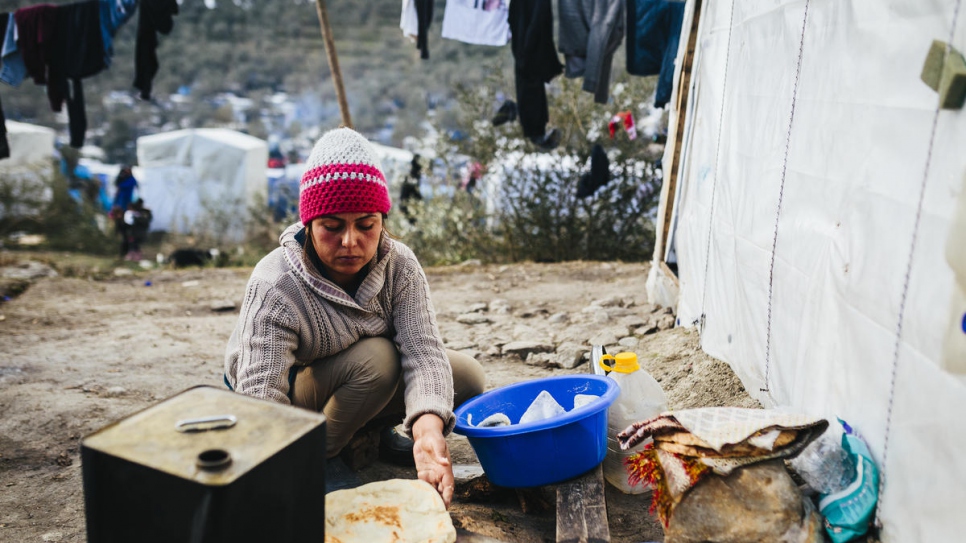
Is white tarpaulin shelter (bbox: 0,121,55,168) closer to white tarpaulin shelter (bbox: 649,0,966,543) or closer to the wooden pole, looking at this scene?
the wooden pole

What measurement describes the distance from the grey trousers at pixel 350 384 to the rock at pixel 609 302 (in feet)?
9.22

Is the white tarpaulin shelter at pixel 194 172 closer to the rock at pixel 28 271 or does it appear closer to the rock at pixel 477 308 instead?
the rock at pixel 28 271

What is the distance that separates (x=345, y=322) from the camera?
225 cm

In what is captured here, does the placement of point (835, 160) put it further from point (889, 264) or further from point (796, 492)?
point (796, 492)

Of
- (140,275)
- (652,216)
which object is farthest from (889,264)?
(140,275)

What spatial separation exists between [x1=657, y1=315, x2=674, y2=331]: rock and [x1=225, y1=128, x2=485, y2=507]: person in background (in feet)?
7.05

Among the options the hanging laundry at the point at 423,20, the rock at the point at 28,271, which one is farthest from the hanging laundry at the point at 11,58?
the hanging laundry at the point at 423,20

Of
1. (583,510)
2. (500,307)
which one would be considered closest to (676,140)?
(500,307)

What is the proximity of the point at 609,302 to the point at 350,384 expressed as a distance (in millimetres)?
3026

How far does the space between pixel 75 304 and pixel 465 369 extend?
4.68 meters

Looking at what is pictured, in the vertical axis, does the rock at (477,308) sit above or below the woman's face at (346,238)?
below

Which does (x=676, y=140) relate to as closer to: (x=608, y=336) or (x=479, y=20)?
(x=608, y=336)

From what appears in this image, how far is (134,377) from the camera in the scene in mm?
3926

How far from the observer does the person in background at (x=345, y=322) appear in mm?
2023
